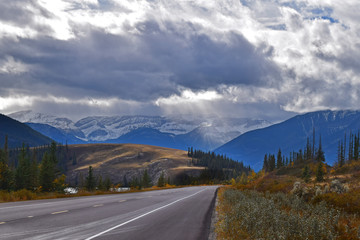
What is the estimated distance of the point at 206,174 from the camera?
181 meters

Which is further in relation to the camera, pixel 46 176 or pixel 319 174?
pixel 46 176

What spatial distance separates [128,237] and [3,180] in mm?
58784

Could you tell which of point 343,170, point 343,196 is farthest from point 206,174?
point 343,196

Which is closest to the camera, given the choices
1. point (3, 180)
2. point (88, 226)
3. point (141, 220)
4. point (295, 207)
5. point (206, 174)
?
point (88, 226)

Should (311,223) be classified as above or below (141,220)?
above

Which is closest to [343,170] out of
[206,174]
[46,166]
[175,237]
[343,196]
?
[343,196]

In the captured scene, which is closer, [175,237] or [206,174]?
[175,237]

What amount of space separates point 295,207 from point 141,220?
8225mm

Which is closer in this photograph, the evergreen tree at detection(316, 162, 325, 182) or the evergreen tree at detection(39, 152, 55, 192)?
the evergreen tree at detection(316, 162, 325, 182)

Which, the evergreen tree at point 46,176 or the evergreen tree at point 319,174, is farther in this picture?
the evergreen tree at point 46,176

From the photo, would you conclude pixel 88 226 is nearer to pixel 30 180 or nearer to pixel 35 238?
pixel 35 238

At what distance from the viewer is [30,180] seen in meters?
64.8

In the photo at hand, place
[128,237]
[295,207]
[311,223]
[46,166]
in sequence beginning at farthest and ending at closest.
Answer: [46,166] → [295,207] → [128,237] → [311,223]

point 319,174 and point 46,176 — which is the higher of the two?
point 319,174
